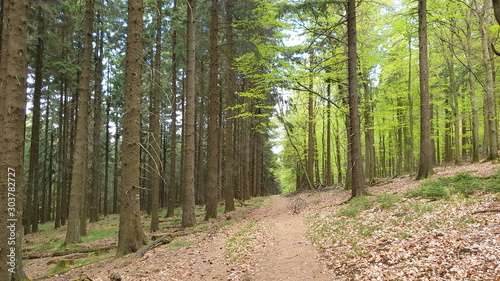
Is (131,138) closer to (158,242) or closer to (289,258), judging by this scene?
(158,242)

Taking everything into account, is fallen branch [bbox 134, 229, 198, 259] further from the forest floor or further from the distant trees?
the distant trees

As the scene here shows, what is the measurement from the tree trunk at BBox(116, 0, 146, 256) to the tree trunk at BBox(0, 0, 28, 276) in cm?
267

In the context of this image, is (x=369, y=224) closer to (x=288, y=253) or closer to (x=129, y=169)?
(x=288, y=253)

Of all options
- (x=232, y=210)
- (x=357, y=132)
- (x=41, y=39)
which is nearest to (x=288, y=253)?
(x=357, y=132)

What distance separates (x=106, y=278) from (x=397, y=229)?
Result: 717 cm

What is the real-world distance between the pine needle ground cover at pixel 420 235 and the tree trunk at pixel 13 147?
692 cm

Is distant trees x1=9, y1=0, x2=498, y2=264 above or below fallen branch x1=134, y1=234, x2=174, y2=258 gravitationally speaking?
above

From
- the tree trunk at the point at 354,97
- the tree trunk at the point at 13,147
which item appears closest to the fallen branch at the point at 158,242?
the tree trunk at the point at 13,147

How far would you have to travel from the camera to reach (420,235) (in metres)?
6.70

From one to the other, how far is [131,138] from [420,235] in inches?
320

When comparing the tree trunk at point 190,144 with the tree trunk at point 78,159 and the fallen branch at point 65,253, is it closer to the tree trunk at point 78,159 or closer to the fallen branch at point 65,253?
the fallen branch at point 65,253

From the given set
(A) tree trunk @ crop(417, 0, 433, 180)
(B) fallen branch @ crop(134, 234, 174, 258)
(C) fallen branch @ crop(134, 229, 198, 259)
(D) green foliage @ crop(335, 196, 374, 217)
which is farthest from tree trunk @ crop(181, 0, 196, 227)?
(A) tree trunk @ crop(417, 0, 433, 180)

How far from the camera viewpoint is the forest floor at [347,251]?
17.3ft

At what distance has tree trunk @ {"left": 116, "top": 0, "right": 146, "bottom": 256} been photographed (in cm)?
899
